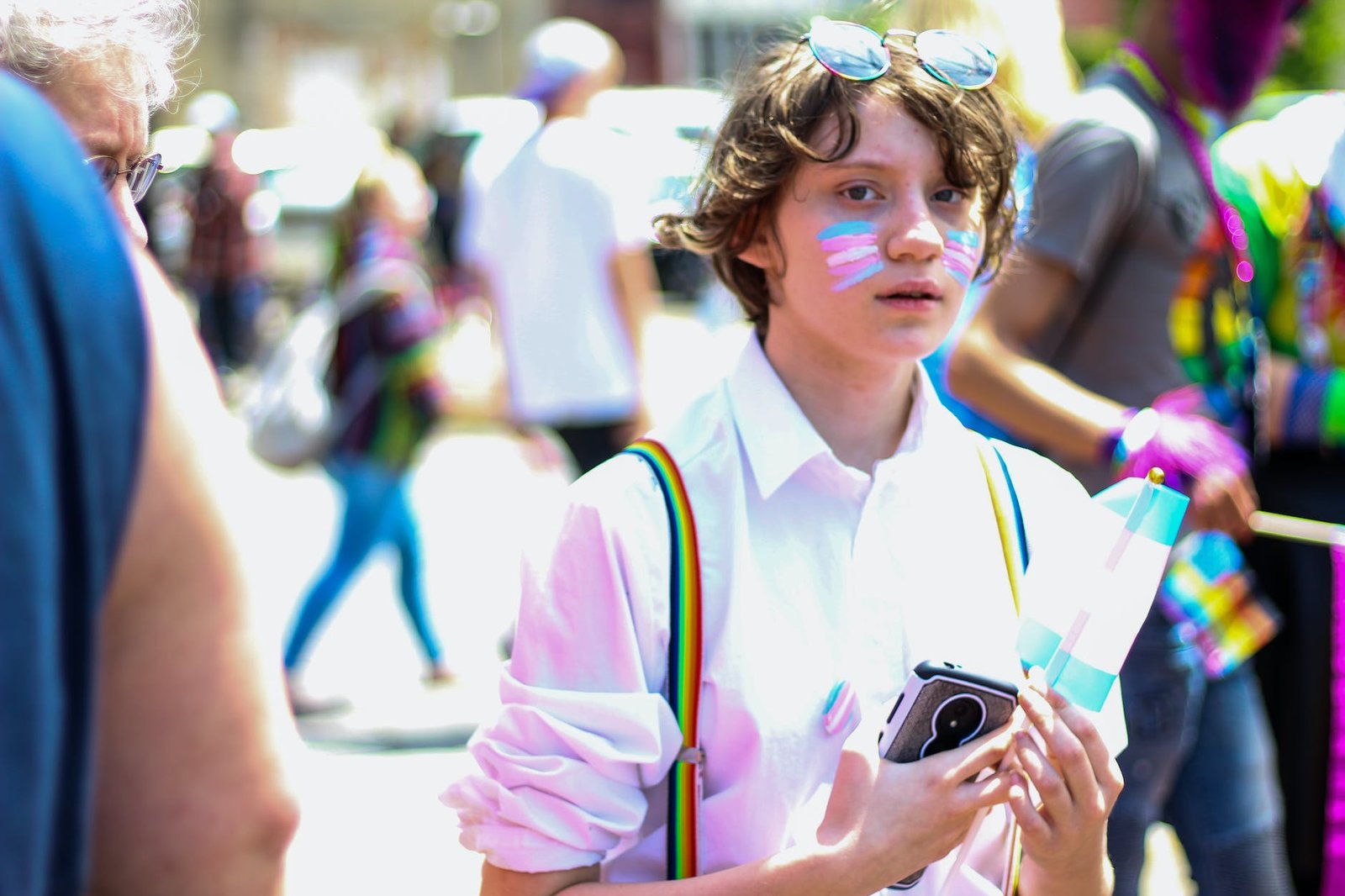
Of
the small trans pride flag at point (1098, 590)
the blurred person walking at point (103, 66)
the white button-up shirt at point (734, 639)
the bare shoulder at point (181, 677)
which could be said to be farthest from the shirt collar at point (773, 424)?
the bare shoulder at point (181, 677)

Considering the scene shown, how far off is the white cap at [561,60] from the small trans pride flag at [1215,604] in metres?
3.17

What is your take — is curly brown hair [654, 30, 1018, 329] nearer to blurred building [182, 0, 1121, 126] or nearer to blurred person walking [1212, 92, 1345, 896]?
blurred person walking [1212, 92, 1345, 896]

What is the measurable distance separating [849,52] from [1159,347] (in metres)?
1.25

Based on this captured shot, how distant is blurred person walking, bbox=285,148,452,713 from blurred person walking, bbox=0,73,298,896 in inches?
174

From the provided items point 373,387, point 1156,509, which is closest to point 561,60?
point 373,387

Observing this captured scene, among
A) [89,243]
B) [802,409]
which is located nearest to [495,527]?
[802,409]

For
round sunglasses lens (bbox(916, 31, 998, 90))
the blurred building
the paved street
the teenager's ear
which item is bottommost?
the blurred building

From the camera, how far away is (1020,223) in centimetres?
235

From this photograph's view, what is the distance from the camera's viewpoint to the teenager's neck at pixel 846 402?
6.29 feet

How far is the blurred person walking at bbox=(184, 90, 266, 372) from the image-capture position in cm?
1298

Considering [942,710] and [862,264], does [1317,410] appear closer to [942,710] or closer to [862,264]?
[862,264]

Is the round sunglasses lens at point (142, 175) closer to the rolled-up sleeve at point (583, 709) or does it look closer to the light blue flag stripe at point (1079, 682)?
the rolled-up sleeve at point (583, 709)

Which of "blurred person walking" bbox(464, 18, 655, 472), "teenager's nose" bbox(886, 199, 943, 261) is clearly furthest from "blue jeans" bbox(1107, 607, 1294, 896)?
"blurred person walking" bbox(464, 18, 655, 472)

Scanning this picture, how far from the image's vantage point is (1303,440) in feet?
9.55
